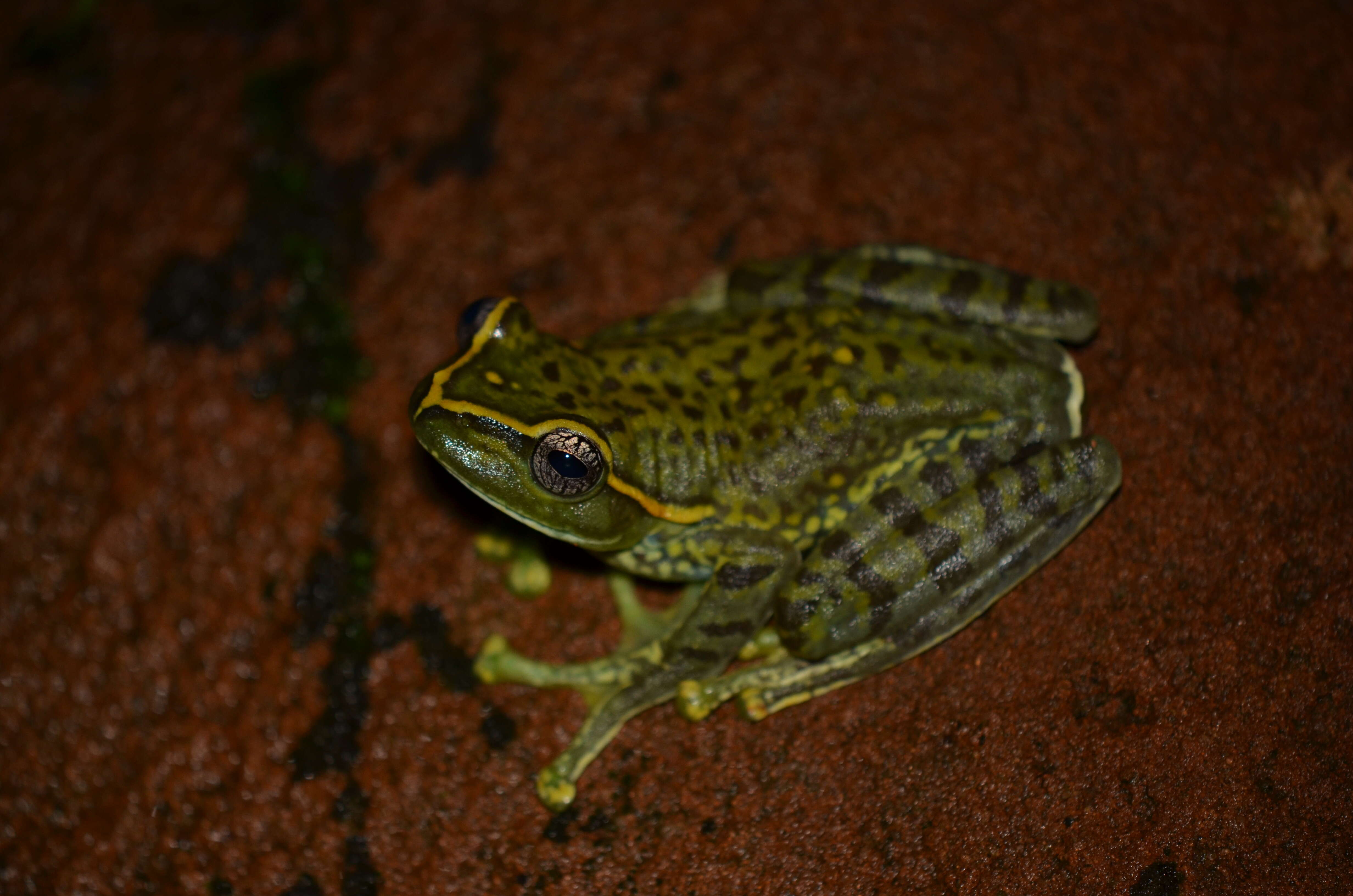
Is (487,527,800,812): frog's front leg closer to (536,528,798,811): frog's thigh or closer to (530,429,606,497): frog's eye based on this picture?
(536,528,798,811): frog's thigh

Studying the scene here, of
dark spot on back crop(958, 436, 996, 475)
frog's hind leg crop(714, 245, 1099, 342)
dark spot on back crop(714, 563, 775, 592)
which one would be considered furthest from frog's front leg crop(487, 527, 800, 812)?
frog's hind leg crop(714, 245, 1099, 342)

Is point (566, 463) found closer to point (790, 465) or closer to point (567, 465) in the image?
point (567, 465)

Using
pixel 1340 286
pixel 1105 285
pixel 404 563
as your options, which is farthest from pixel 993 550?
pixel 404 563

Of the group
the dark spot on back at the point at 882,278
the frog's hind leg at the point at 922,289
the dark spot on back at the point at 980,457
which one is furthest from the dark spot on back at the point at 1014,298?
the dark spot on back at the point at 980,457

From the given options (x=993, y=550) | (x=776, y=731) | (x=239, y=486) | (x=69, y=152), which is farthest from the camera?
(x=69, y=152)

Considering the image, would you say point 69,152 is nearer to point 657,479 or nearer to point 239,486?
point 239,486

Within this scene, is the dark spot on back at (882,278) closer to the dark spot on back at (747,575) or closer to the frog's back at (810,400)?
the frog's back at (810,400)

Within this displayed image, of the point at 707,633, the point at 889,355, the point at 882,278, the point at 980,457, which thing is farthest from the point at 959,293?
the point at 707,633

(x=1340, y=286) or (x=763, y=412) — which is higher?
(x=1340, y=286)
